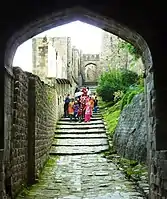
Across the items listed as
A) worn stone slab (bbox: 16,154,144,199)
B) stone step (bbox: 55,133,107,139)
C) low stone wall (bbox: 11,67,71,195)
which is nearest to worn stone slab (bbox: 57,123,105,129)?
stone step (bbox: 55,133,107,139)

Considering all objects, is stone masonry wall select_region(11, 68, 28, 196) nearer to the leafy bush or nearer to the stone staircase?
the stone staircase

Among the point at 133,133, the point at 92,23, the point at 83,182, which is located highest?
the point at 92,23

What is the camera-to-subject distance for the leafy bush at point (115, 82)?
19156 millimetres

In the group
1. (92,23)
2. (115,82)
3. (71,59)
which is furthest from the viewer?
(71,59)

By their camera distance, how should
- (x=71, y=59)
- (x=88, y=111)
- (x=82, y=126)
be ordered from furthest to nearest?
(x=71, y=59)
(x=88, y=111)
(x=82, y=126)

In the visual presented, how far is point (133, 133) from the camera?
430 inches

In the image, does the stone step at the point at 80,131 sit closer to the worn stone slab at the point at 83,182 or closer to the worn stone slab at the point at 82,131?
the worn stone slab at the point at 82,131

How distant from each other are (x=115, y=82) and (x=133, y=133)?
358 inches

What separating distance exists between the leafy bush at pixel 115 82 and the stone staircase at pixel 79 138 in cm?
274

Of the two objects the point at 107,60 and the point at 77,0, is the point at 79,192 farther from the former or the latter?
the point at 107,60

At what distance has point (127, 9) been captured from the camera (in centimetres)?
561

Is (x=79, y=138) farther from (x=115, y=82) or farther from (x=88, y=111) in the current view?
(x=115, y=82)

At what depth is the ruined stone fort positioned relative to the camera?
1655 centimetres

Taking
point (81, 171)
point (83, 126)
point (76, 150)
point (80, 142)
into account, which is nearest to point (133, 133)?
point (81, 171)
